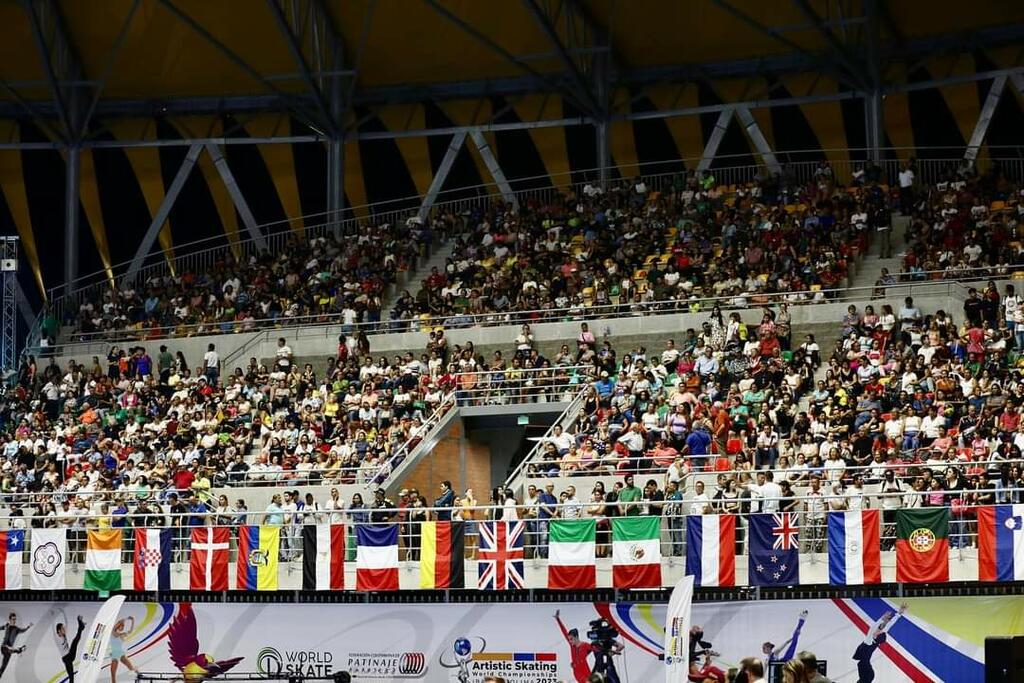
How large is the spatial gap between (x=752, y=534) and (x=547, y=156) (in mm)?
24076

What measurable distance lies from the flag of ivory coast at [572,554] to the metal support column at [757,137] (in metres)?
20.1

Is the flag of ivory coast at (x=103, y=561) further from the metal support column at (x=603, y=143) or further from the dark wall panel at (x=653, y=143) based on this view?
the dark wall panel at (x=653, y=143)

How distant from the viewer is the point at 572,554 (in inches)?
1003

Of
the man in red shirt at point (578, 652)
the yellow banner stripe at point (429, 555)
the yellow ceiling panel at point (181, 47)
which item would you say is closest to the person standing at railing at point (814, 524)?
the man in red shirt at point (578, 652)

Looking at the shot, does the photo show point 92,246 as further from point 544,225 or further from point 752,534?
point 752,534

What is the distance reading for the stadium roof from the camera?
41375 millimetres

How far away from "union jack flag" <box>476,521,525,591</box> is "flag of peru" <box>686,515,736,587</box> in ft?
9.34

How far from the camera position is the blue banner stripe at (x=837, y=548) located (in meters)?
23.8

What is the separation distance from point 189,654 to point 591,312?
13322 mm

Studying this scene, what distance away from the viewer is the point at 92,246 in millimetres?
48562

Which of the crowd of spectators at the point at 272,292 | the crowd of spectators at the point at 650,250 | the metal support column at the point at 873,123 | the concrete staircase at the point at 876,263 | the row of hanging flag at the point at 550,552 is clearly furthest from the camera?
the metal support column at the point at 873,123

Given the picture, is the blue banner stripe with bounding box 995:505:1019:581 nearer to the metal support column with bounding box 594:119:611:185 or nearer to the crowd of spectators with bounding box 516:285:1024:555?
the crowd of spectators with bounding box 516:285:1024:555

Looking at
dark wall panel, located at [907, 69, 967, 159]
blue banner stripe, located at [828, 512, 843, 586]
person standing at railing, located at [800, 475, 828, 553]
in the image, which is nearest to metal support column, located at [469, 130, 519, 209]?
dark wall panel, located at [907, 69, 967, 159]

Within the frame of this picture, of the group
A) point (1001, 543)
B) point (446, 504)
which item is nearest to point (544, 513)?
point (446, 504)
